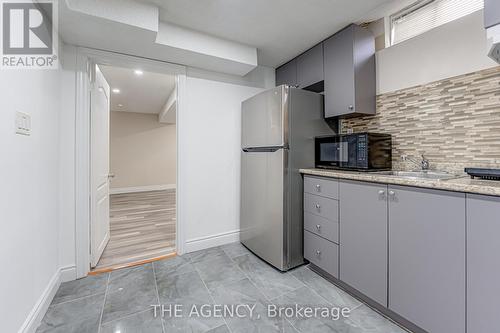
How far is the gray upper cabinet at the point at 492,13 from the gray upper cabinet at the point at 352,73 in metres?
0.92

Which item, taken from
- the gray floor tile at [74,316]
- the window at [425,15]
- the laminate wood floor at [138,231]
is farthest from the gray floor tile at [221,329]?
the window at [425,15]

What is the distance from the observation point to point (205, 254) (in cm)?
248

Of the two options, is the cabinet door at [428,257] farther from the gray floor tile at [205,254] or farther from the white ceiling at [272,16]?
the gray floor tile at [205,254]

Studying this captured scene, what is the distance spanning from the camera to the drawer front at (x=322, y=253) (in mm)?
1814

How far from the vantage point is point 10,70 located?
45.6 inches

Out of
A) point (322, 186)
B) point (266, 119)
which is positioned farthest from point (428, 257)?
point (266, 119)

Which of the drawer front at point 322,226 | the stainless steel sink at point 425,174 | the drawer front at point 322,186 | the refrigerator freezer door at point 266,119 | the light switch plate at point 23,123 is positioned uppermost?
the refrigerator freezer door at point 266,119

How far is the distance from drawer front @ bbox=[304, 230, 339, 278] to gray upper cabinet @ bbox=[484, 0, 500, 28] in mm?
1616

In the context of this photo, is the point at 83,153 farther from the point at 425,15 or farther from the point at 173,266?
the point at 425,15

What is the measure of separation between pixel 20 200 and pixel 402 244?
7.50ft

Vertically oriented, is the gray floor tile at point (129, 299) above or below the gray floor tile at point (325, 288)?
below

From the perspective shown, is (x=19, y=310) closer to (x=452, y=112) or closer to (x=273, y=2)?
(x=273, y=2)

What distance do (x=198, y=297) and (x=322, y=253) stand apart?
1.11m

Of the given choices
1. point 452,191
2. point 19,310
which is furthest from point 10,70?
point 452,191
